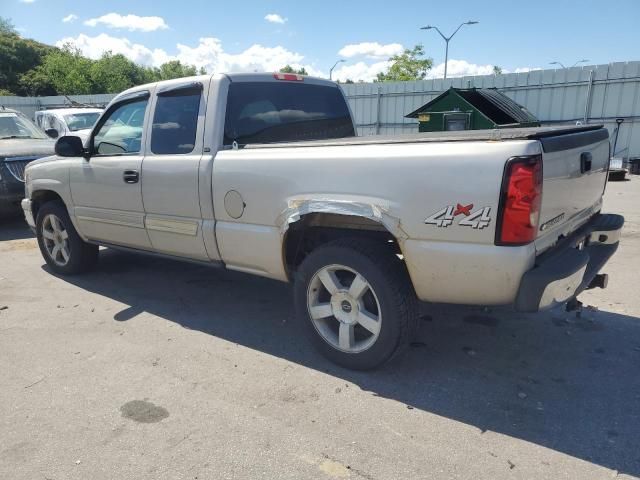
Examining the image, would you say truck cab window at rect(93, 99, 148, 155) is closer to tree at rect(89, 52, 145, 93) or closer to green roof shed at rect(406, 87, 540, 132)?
green roof shed at rect(406, 87, 540, 132)

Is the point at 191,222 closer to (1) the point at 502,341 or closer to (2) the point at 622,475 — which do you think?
(1) the point at 502,341

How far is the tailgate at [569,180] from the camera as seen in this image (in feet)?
8.54

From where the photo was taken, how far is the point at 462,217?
255cm

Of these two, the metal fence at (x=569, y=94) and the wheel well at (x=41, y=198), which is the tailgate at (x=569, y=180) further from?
the metal fence at (x=569, y=94)

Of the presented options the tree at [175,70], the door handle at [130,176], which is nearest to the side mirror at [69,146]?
the door handle at [130,176]

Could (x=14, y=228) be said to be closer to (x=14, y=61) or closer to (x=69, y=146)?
(x=69, y=146)

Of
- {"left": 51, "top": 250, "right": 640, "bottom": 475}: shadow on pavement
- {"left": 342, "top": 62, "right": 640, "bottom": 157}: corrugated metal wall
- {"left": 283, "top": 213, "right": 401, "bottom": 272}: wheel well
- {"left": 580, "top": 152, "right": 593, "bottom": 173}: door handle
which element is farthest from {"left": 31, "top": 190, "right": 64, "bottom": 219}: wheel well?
{"left": 342, "top": 62, "right": 640, "bottom": 157}: corrugated metal wall

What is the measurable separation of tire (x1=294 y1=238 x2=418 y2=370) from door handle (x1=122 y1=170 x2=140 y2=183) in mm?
1790

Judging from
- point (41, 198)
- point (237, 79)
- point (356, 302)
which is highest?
point (237, 79)

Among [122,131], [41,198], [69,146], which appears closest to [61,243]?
[41,198]

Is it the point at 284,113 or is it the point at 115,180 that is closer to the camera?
the point at 284,113

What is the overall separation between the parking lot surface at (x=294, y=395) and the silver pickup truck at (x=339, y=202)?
0.45 m

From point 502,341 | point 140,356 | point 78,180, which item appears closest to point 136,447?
point 140,356

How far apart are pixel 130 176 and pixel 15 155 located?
4.79 m
